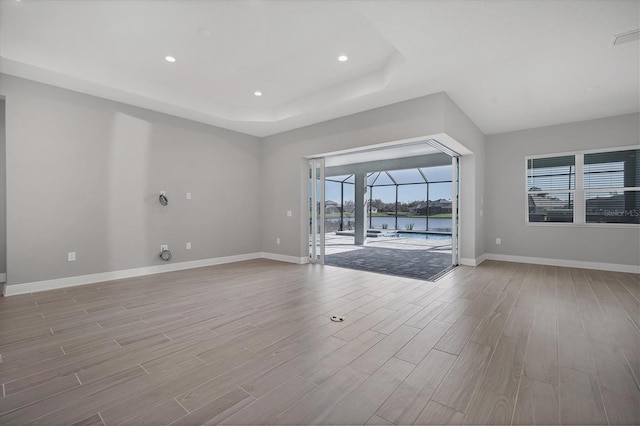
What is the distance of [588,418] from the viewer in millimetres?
1502

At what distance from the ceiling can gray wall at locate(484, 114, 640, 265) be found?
497mm

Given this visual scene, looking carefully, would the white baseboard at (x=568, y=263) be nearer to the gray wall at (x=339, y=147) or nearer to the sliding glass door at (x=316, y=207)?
the gray wall at (x=339, y=147)

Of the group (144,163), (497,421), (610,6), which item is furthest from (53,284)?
(610,6)

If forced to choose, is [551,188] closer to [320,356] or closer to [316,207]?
[316,207]

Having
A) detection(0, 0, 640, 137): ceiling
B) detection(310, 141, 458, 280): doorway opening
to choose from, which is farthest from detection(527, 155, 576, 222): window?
detection(310, 141, 458, 280): doorway opening

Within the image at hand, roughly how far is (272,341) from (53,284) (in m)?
3.64

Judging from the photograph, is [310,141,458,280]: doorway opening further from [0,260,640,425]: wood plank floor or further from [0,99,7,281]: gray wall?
[0,99,7,281]: gray wall

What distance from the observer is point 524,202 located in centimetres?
597

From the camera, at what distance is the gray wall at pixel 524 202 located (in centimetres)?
506

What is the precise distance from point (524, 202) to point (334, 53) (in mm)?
5093

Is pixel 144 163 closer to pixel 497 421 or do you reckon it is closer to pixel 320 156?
pixel 320 156

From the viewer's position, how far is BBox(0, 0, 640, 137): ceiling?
2629mm

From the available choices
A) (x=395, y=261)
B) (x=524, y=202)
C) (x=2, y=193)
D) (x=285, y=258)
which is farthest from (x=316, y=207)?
(x=2, y=193)

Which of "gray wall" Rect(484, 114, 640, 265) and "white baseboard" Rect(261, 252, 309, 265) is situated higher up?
"gray wall" Rect(484, 114, 640, 265)
